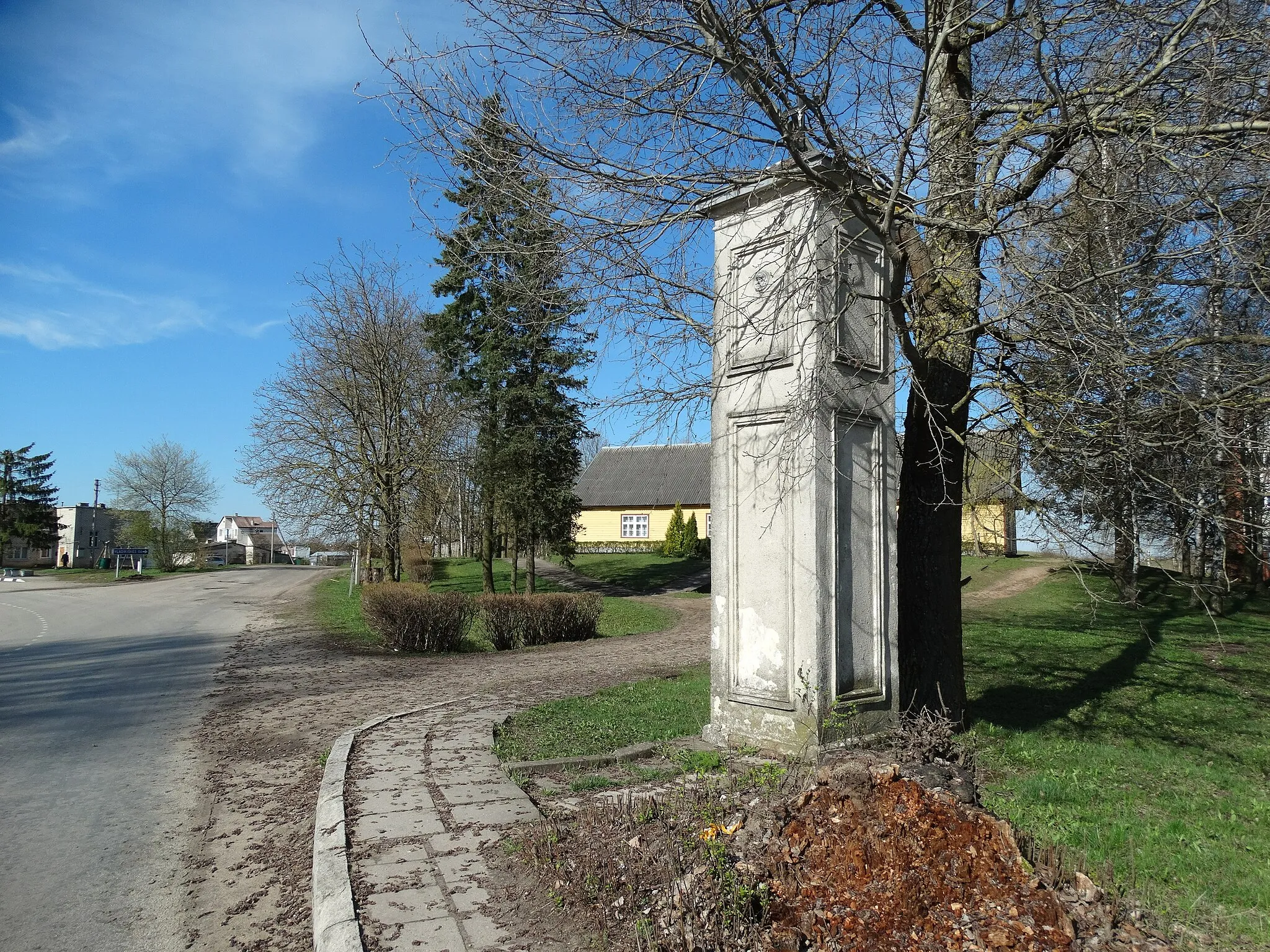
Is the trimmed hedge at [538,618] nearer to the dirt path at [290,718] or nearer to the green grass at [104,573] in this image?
the dirt path at [290,718]

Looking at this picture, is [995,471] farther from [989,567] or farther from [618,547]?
[618,547]

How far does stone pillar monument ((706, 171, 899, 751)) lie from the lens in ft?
19.6

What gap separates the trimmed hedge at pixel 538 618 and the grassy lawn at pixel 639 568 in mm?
13807

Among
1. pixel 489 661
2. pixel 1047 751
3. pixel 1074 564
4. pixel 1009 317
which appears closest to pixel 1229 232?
pixel 1009 317

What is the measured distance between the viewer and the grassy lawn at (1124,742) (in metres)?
4.17

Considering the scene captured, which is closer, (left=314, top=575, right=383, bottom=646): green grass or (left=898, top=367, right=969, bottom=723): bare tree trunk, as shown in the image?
(left=898, top=367, right=969, bottom=723): bare tree trunk

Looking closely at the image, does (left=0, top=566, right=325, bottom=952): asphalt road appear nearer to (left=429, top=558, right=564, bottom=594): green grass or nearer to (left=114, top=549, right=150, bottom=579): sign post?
(left=429, top=558, right=564, bottom=594): green grass

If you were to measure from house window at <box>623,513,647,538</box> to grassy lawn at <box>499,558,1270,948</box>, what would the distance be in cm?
3496

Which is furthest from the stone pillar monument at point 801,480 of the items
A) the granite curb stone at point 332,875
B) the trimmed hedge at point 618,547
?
the trimmed hedge at point 618,547

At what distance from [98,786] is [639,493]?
140 feet

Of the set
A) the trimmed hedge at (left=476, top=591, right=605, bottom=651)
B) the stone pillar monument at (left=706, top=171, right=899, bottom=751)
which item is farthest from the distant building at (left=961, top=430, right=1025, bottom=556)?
the trimmed hedge at (left=476, top=591, right=605, bottom=651)

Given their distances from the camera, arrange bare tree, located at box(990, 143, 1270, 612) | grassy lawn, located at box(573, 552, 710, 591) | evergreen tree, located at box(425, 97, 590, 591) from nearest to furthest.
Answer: bare tree, located at box(990, 143, 1270, 612) < evergreen tree, located at box(425, 97, 590, 591) < grassy lawn, located at box(573, 552, 710, 591)

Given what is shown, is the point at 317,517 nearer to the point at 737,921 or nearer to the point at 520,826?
the point at 520,826

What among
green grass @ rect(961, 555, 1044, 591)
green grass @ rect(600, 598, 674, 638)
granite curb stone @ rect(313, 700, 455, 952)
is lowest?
green grass @ rect(600, 598, 674, 638)
